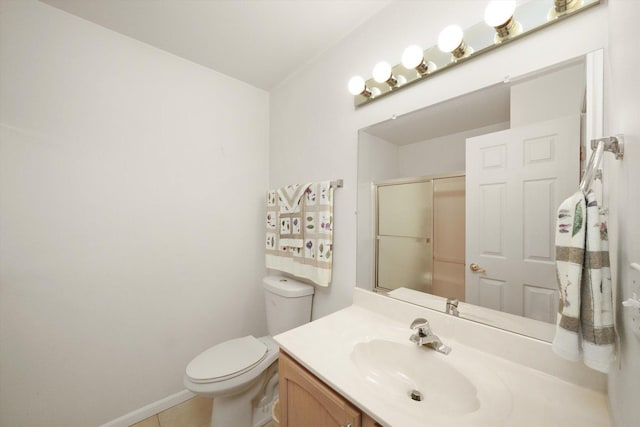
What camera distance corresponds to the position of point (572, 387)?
634 millimetres

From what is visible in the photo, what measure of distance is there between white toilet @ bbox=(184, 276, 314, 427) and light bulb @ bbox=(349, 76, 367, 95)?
3.79ft

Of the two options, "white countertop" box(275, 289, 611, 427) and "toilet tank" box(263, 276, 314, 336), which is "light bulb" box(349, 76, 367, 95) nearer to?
"white countertop" box(275, 289, 611, 427)

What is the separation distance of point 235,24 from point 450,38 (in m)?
1.07

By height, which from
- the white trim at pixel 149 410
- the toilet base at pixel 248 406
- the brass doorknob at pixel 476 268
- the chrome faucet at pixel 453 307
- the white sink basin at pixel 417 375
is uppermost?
the brass doorknob at pixel 476 268

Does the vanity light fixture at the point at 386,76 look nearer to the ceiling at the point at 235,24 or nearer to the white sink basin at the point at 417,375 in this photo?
the ceiling at the point at 235,24

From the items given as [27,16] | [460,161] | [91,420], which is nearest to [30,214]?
[27,16]

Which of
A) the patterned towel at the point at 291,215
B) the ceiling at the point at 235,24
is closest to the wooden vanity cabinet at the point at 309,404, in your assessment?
the patterned towel at the point at 291,215

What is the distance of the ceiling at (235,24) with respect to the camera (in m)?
1.14

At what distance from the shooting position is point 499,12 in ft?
2.48

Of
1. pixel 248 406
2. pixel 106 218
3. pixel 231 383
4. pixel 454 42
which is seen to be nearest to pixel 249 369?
pixel 231 383

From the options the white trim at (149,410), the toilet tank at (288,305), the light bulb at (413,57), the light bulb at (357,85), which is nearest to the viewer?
the light bulb at (413,57)

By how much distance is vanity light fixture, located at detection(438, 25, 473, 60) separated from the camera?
0.86 m

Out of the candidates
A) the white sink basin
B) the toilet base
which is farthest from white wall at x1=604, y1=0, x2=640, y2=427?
the toilet base

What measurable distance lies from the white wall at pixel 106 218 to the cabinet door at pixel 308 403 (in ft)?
3.22
